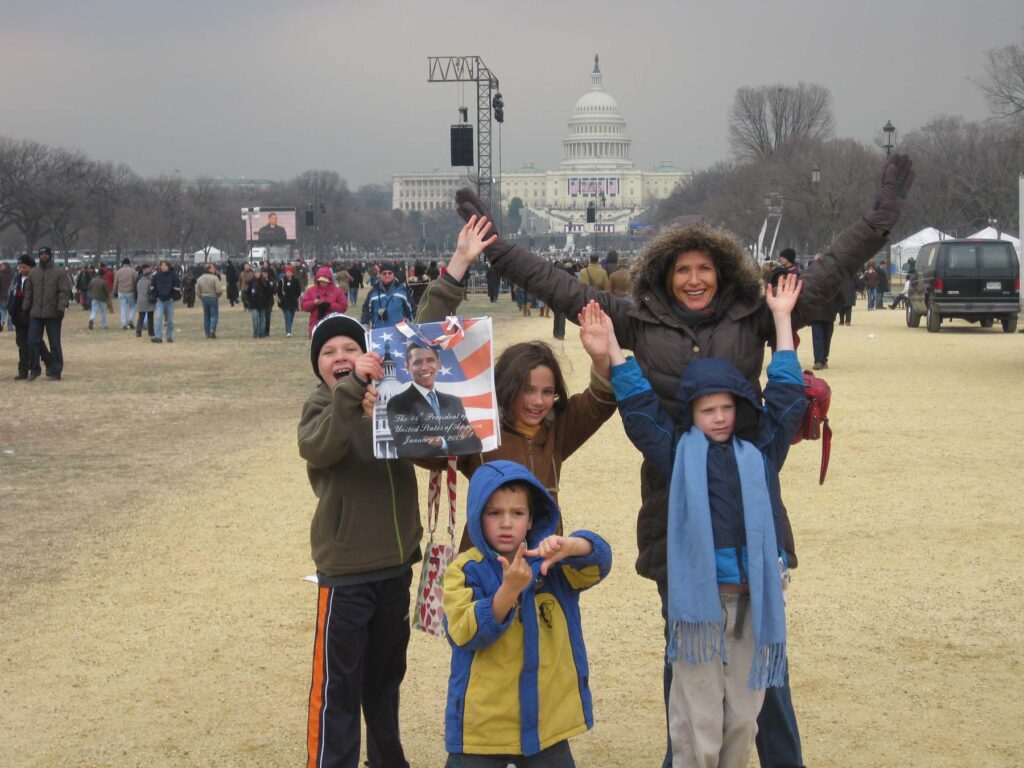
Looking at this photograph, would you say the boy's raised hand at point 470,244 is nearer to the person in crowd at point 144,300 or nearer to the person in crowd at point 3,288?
the person in crowd at point 144,300

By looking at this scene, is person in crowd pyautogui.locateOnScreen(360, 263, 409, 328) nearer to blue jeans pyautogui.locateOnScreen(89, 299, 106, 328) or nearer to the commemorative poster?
the commemorative poster

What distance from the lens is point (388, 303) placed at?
14.8m

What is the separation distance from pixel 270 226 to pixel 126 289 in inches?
1894

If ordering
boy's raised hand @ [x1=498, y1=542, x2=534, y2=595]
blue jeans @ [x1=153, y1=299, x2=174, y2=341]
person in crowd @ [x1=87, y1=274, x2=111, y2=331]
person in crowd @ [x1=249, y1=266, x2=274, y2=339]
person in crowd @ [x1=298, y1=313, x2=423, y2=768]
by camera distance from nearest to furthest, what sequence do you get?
boy's raised hand @ [x1=498, y1=542, x2=534, y2=595]
person in crowd @ [x1=298, y1=313, x2=423, y2=768]
blue jeans @ [x1=153, y1=299, x2=174, y2=341]
person in crowd @ [x1=249, y1=266, x2=274, y2=339]
person in crowd @ [x1=87, y1=274, x2=111, y2=331]

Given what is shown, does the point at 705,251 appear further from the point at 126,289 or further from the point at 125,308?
the point at 125,308

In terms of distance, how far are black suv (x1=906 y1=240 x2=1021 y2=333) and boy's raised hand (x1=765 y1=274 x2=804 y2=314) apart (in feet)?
76.7

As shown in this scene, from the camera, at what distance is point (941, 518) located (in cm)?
873

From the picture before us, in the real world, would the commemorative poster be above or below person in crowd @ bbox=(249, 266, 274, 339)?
above

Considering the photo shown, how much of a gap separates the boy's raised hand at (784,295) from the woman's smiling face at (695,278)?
173 mm

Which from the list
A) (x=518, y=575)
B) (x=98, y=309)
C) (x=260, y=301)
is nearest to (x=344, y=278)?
(x=260, y=301)

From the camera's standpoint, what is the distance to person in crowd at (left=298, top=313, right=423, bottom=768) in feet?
13.9

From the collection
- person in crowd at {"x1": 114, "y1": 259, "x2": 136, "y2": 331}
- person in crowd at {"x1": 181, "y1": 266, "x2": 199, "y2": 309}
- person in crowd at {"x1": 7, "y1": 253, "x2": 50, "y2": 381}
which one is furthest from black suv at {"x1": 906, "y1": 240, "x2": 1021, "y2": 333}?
person in crowd at {"x1": 181, "y1": 266, "x2": 199, "y2": 309}

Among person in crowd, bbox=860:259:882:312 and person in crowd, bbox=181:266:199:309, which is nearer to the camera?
person in crowd, bbox=860:259:882:312

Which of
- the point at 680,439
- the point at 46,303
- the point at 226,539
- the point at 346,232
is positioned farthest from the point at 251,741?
the point at 346,232
